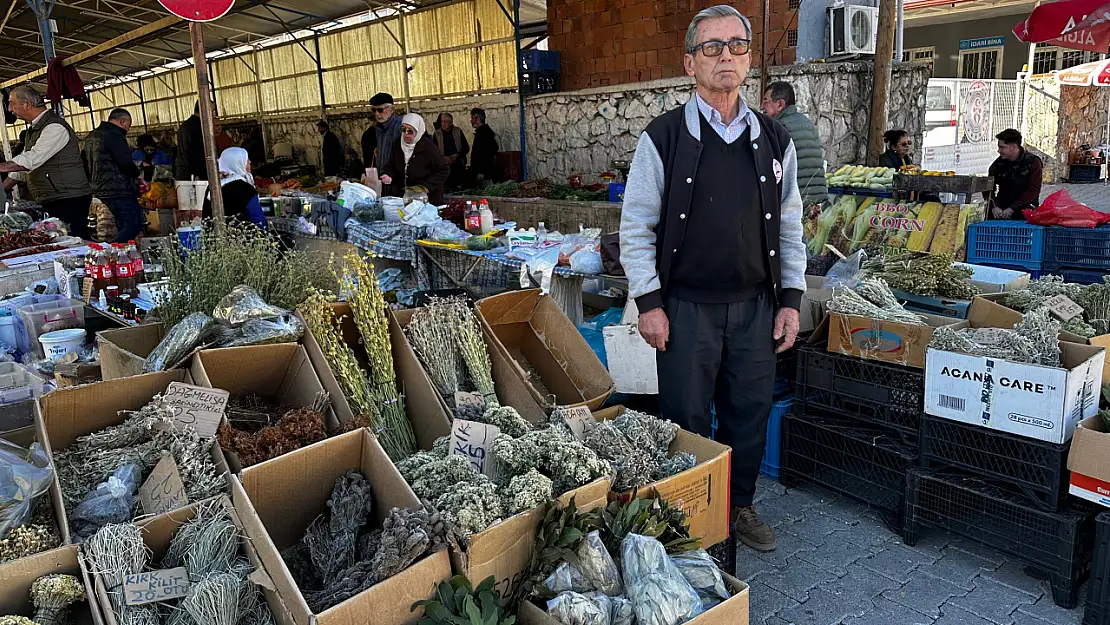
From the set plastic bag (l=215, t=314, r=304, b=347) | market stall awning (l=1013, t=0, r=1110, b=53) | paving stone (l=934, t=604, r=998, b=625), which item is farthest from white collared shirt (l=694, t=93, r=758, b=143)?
market stall awning (l=1013, t=0, r=1110, b=53)

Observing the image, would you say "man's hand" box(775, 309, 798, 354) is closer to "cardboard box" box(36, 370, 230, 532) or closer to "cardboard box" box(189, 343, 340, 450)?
"cardboard box" box(189, 343, 340, 450)

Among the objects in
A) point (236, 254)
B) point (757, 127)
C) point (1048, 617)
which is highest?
point (757, 127)

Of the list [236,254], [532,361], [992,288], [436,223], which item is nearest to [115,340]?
[236,254]

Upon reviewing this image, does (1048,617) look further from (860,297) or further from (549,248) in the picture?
(549,248)

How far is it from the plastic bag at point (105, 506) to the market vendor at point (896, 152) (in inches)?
306

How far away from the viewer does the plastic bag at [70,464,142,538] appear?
2016 mm

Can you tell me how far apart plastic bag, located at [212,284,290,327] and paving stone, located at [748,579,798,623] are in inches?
82.1

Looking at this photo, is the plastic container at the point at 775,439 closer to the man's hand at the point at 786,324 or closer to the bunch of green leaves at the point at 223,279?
the man's hand at the point at 786,324

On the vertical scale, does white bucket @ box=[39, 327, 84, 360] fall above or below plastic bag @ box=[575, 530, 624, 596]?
above

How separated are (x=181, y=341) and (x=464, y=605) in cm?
166

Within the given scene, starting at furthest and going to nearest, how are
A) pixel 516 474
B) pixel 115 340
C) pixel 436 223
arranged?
pixel 436 223 < pixel 115 340 < pixel 516 474

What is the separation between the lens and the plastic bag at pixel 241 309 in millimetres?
2836

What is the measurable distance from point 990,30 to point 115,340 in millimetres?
20671

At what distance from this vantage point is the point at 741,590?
180cm
